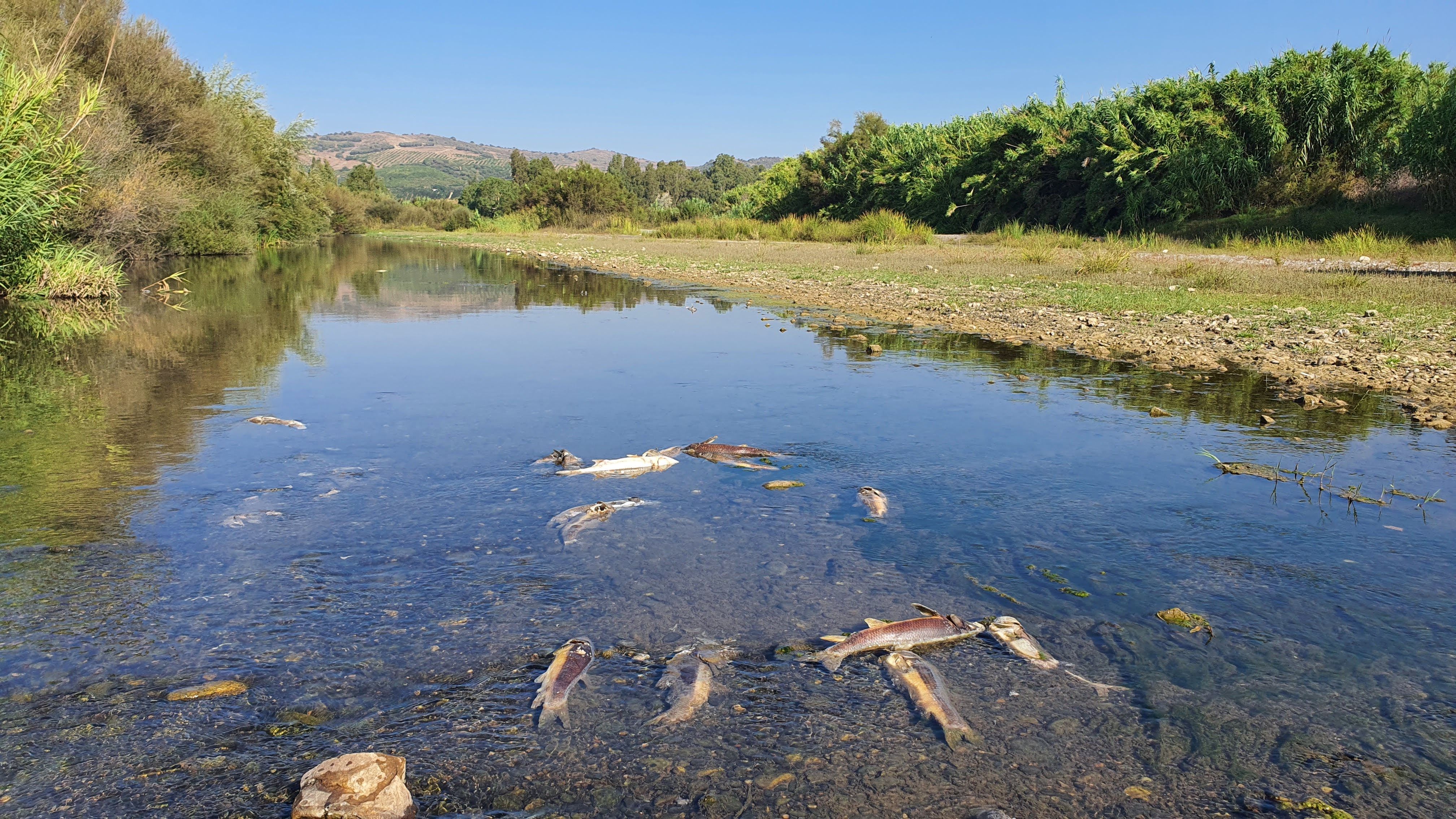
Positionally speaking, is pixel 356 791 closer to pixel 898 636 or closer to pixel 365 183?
pixel 898 636

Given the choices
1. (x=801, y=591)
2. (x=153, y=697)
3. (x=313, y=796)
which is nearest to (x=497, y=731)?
(x=313, y=796)

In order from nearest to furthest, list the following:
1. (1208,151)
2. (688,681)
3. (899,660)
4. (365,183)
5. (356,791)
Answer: (356,791) → (688,681) → (899,660) → (1208,151) → (365,183)

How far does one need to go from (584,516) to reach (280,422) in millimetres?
3029

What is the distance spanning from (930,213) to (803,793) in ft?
118

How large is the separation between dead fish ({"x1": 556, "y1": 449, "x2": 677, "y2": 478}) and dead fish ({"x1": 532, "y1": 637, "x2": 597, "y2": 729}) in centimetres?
195

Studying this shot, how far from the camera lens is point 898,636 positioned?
9.96 feet

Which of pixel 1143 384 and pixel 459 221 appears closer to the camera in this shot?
pixel 1143 384

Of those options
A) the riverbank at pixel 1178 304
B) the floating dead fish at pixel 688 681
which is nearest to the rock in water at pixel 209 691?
the floating dead fish at pixel 688 681

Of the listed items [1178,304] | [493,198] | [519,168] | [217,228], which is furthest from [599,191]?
[1178,304]

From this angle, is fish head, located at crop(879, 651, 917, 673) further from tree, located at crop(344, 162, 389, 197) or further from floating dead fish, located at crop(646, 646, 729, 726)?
tree, located at crop(344, 162, 389, 197)

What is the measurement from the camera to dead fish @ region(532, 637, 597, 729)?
2.61 m

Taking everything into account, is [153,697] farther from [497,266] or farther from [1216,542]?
[497,266]

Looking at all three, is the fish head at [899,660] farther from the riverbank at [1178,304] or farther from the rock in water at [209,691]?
the riverbank at [1178,304]

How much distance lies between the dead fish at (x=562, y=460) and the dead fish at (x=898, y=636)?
93.2 inches
